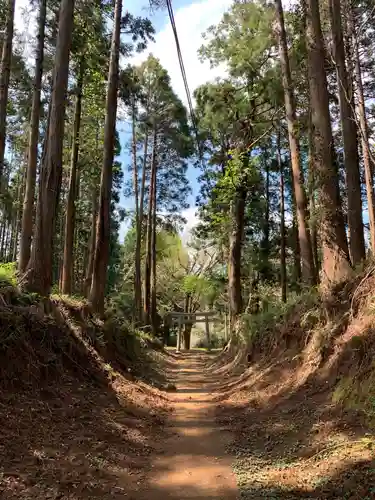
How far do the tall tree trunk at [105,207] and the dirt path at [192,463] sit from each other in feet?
14.5

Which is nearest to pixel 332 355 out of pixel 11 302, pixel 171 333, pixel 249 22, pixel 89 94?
pixel 11 302

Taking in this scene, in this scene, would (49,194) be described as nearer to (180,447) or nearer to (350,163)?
(180,447)

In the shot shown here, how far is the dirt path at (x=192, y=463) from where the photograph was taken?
464 centimetres

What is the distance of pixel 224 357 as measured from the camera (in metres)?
18.9

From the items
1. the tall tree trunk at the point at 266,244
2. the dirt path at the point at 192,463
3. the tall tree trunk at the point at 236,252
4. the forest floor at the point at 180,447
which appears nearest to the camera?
the forest floor at the point at 180,447

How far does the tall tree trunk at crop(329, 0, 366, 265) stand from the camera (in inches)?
401

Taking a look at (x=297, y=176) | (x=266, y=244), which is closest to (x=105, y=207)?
(x=297, y=176)

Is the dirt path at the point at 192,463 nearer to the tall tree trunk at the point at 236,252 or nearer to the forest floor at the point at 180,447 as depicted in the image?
the forest floor at the point at 180,447

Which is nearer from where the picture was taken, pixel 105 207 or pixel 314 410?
pixel 314 410

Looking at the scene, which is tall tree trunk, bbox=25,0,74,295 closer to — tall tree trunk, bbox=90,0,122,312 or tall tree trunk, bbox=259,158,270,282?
tall tree trunk, bbox=90,0,122,312

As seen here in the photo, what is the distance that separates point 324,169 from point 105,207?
223 inches

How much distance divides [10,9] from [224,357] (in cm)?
1411

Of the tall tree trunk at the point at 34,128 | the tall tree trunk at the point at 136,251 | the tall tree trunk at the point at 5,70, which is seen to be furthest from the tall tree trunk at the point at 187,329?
the tall tree trunk at the point at 5,70

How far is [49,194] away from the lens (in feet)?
29.0
